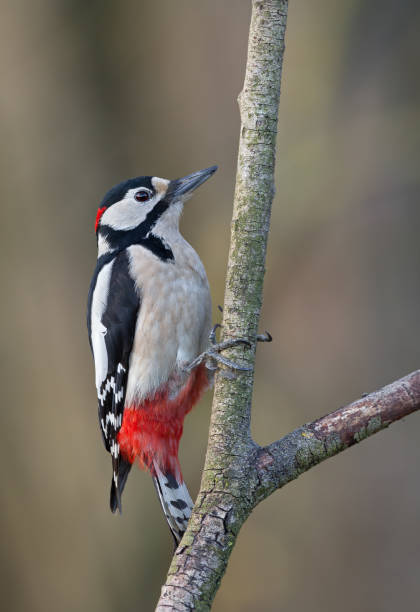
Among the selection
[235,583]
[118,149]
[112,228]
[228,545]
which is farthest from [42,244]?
[228,545]

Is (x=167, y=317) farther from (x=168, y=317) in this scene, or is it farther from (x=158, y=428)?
(x=158, y=428)

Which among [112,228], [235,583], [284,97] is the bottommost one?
[235,583]

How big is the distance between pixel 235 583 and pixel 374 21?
3.72 meters

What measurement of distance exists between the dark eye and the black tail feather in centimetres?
121

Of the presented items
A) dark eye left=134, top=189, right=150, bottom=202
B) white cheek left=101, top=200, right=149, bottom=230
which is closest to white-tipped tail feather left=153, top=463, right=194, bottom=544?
white cheek left=101, top=200, right=149, bottom=230

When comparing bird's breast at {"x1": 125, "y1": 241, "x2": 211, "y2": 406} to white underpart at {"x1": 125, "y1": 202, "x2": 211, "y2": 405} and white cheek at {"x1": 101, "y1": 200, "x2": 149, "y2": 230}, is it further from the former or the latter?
white cheek at {"x1": 101, "y1": 200, "x2": 149, "y2": 230}

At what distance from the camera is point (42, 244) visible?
194 inches

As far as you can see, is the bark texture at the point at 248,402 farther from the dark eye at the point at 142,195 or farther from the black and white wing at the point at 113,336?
the dark eye at the point at 142,195

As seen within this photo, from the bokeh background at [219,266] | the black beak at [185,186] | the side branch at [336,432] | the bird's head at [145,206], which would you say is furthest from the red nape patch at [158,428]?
the bokeh background at [219,266]

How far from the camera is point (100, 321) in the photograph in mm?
3186

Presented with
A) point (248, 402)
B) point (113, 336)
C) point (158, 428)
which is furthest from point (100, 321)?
point (248, 402)

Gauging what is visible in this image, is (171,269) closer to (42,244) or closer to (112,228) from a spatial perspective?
(112,228)

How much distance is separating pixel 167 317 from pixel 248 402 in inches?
37.0

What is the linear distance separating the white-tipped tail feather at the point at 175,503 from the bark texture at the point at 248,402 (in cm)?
100
